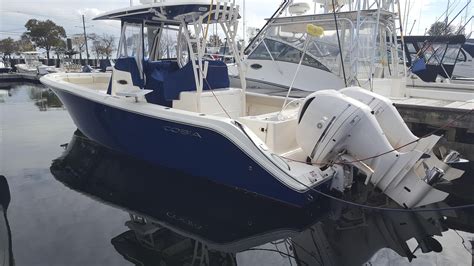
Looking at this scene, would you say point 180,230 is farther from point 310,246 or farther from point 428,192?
point 428,192

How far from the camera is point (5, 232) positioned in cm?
383

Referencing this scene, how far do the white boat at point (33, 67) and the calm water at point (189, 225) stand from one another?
1979cm

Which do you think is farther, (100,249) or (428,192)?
(428,192)

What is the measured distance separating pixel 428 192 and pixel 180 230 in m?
Answer: 2.81

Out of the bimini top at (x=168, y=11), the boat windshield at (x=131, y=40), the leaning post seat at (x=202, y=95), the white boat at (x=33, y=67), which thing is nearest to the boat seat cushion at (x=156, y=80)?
the leaning post seat at (x=202, y=95)

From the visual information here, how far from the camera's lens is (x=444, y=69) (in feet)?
39.4

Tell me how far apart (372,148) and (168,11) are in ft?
11.2

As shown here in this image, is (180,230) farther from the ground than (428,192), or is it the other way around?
(428,192)

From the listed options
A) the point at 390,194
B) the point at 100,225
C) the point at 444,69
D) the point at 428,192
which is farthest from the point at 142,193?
the point at 444,69

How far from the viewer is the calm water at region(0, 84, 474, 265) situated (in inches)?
→ 136

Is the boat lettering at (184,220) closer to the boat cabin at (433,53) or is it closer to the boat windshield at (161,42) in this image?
the boat windshield at (161,42)

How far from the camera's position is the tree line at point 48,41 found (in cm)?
3341

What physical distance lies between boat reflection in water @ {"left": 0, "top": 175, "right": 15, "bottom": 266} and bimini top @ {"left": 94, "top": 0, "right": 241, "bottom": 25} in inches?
124

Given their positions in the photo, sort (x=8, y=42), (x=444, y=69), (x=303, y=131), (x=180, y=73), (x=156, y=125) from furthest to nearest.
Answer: (x=8, y=42) → (x=444, y=69) → (x=180, y=73) → (x=156, y=125) → (x=303, y=131)
